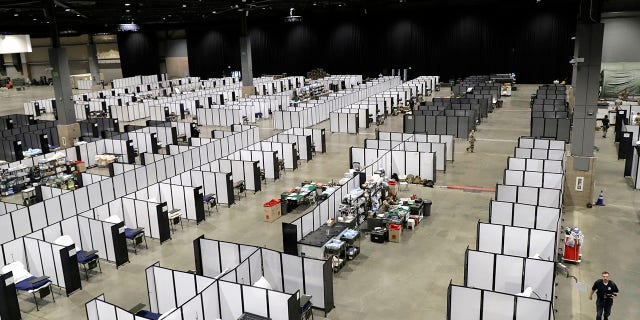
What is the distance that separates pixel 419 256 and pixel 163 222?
10.1 metres

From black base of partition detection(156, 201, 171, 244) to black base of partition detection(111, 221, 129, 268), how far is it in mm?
1726

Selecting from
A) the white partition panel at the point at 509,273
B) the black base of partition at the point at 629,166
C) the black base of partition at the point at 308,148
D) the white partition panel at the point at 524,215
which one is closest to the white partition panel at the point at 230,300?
the white partition panel at the point at 509,273

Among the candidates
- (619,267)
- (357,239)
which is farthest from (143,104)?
(619,267)

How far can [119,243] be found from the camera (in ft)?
61.3

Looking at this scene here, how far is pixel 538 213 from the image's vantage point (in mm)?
17625

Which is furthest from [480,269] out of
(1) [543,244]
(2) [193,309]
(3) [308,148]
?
(3) [308,148]

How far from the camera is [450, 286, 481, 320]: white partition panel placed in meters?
12.6

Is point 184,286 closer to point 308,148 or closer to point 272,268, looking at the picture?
point 272,268

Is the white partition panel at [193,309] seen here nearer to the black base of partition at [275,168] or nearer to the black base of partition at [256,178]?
the black base of partition at [256,178]

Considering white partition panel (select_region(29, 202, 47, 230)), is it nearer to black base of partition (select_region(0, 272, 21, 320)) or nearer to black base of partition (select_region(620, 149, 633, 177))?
black base of partition (select_region(0, 272, 21, 320))

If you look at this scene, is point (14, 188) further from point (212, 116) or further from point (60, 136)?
point (212, 116)

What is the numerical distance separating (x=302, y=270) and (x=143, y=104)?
38.8m

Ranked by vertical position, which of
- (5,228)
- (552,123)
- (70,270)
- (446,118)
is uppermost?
(446,118)

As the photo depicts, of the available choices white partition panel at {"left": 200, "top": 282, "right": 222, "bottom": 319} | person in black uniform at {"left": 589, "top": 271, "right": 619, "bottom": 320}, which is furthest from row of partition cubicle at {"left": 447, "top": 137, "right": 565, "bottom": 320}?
white partition panel at {"left": 200, "top": 282, "right": 222, "bottom": 319}
